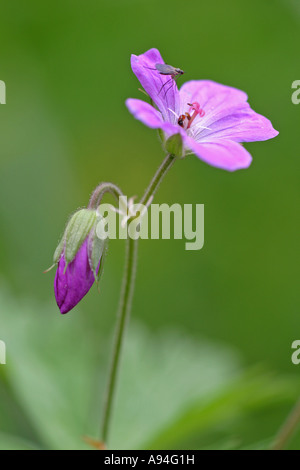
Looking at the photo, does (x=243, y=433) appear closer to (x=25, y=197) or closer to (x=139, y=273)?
(x=139, y=273)

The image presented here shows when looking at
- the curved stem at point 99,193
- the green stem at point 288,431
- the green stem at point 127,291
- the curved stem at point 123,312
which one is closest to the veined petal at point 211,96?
the green stem at point 127,291

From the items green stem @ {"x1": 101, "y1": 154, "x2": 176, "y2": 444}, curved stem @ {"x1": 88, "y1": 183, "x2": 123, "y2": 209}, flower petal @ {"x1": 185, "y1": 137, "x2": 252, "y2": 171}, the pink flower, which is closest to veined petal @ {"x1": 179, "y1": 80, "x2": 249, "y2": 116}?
the pink flower

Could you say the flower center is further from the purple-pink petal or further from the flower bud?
the purple-pink petal

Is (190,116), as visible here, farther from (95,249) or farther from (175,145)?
(95,249)

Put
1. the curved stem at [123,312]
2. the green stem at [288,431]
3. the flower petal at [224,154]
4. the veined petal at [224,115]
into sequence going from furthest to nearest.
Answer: the green stem at [288,431]
the curved stem at [123,312]
the veined petal at [224,115]
the flower petal at [224,154]

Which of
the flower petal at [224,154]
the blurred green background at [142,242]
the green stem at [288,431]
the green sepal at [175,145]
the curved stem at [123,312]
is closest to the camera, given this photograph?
the flower petal at [224,154]

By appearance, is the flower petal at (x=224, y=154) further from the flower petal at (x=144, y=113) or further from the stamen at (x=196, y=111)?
the stamen at (x=196, y=111)

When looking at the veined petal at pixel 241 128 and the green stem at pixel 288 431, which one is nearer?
the veined petal at pixel 241 128
